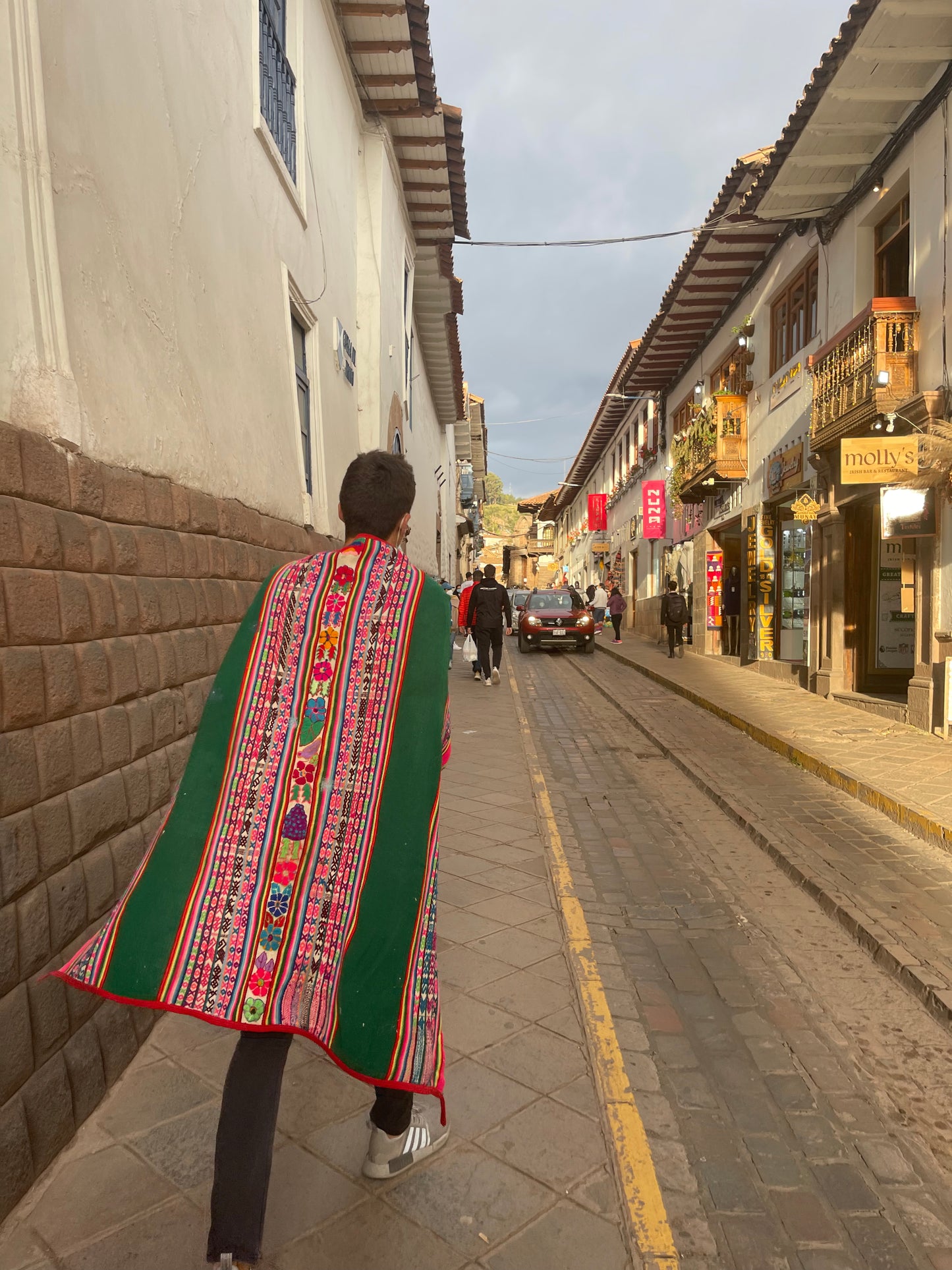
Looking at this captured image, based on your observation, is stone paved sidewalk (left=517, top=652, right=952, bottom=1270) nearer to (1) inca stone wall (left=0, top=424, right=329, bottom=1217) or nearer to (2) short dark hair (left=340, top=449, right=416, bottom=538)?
(1) inca stone wall (left=0, top=424, right=329, bottom=1217)

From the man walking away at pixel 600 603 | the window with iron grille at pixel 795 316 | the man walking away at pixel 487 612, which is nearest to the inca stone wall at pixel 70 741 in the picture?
the man walking away at pixel 487 612

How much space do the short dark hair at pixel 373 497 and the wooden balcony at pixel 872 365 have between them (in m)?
9.27

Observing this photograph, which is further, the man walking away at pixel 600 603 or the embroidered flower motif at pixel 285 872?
the man walking away at pixel 600 603

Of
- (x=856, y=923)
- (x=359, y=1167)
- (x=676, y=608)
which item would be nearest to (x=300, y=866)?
(x=359, y=1167)

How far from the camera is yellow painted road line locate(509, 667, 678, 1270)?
2.23 meters

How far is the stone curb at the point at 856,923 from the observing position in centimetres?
363

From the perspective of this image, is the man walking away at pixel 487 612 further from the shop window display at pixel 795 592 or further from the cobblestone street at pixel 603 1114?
the cobblestone street at pixel 603 1114

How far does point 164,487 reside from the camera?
146 inches

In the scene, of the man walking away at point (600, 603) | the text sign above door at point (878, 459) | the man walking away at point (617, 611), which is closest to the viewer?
the text sign above door at point (878, 459)

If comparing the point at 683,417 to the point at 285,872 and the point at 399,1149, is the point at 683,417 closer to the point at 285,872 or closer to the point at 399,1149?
the point at 399,1149

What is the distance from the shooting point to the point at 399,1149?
2420 mm

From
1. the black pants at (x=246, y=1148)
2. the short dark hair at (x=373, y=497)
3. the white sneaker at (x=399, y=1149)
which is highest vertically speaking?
the short dark hair at (x=373, y=497)

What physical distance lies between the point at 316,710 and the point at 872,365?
9971mm

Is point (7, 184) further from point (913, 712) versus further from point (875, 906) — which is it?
point (913, 712)
